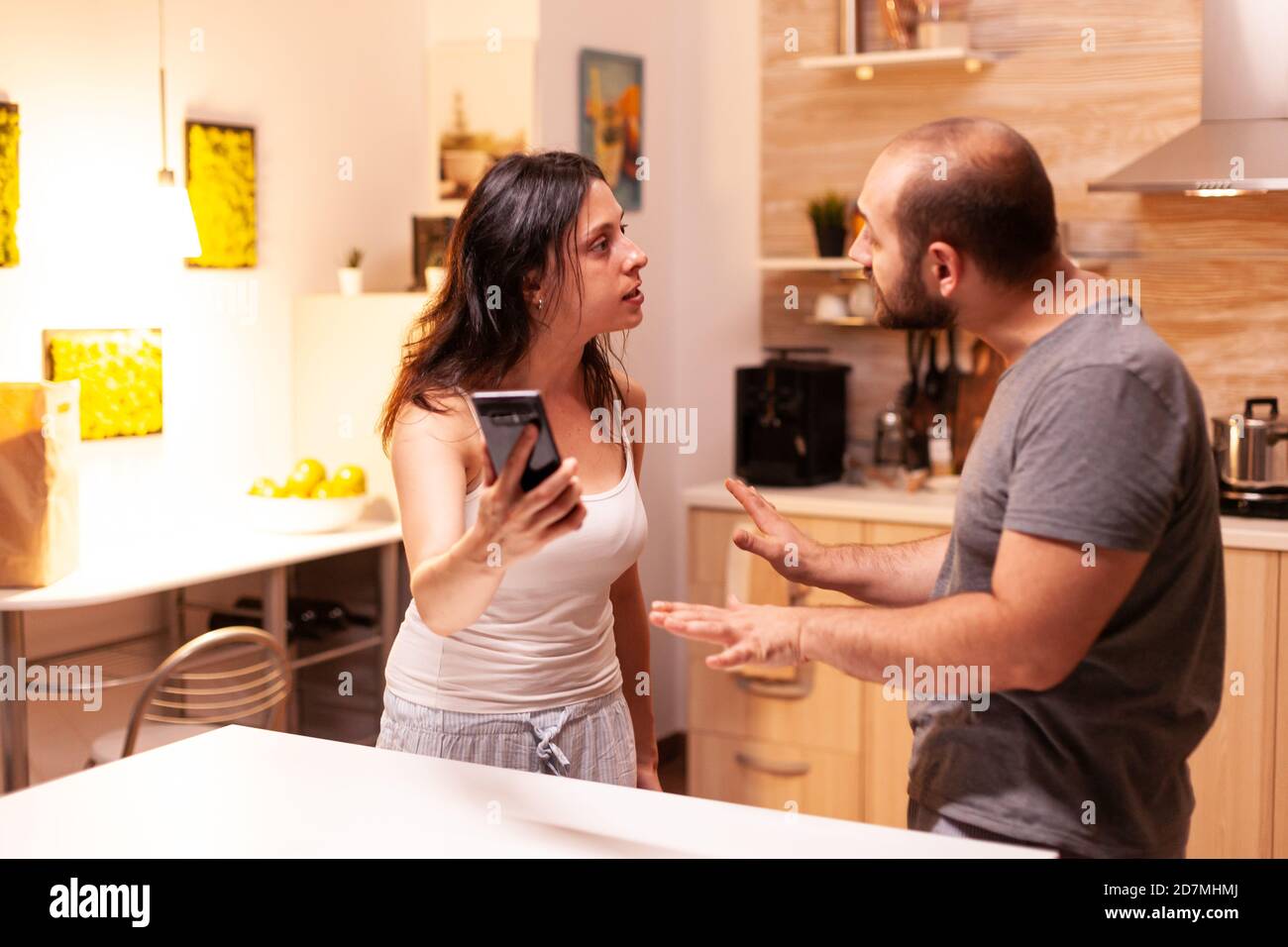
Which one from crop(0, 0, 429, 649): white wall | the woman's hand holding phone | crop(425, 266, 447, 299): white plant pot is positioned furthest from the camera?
crop(425, 266, 447, 299): white plant pot

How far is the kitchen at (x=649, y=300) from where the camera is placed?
3.06 meters

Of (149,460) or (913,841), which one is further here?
(149,460)

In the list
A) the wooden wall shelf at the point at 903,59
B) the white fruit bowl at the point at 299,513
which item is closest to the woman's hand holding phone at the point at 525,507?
the white fruit bowl at the point at 299,513

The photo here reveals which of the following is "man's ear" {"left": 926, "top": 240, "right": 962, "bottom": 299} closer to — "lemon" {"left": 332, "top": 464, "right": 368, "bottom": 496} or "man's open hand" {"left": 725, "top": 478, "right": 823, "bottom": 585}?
"man's open hand" {"left": 725, "top": 478, "right": 823, "bottom": 585}

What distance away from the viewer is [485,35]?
3.78 meters

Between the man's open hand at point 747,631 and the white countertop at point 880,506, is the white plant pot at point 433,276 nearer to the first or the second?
the white countertop at point 880,506

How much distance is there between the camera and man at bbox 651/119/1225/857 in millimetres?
1305

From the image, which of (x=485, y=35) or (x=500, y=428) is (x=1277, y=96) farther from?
(x=500, y=428)

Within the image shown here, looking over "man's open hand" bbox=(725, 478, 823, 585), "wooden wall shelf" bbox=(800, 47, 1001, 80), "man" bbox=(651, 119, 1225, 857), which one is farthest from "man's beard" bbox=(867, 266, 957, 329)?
"wooden wall shelf" bbox=(800, 47, 1001, 80)

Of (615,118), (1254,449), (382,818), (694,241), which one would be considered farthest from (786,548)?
(694,241)

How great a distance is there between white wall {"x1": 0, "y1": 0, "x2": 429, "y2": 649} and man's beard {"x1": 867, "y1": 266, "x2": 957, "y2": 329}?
217cm

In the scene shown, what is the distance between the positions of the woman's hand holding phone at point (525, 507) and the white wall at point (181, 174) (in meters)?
1.93
